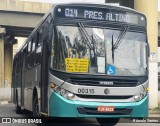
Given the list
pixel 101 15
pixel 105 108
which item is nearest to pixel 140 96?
pixel 105 108

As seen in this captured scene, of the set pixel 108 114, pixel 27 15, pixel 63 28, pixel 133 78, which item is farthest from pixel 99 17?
pixel 27 15

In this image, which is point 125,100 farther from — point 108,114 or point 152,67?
point 152,67

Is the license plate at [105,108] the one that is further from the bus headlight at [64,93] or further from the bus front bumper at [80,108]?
the bus headlight at [64,93]

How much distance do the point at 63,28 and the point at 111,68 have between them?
62.6 inches

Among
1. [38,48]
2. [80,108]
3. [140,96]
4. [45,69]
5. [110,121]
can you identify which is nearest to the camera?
[80,108]

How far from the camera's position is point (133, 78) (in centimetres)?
1069

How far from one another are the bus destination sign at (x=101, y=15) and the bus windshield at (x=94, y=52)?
349 mm

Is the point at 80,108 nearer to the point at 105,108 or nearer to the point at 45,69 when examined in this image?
the point at 105,108

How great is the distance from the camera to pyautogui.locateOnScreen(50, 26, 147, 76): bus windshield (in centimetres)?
1037

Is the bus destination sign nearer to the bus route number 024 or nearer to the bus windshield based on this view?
the bus windshield

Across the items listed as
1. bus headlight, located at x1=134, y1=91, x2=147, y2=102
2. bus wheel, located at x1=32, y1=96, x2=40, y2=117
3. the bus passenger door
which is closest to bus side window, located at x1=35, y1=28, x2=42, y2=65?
the bus passenger door

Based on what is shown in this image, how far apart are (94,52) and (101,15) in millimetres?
1140

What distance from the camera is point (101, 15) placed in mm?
11016

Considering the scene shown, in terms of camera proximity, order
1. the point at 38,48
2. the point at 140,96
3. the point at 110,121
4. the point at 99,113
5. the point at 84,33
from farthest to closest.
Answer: the point at 110,121
the point at 38,48
the point at 140,96
the point at 84,33
the point at 99,113
